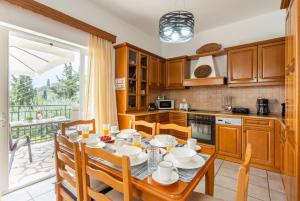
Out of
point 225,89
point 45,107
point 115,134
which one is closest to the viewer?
point 115,134

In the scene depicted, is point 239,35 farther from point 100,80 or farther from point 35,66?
point 35,66

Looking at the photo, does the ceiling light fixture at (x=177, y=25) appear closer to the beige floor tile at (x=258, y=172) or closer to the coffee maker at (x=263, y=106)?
the coffee maker at (x=263, y=106)

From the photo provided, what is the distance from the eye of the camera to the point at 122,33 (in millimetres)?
3293

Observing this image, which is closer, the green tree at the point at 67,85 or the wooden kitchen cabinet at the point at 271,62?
the green tree at the point at 67,85

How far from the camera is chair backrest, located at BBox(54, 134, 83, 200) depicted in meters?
1.13

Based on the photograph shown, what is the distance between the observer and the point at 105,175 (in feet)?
3.18

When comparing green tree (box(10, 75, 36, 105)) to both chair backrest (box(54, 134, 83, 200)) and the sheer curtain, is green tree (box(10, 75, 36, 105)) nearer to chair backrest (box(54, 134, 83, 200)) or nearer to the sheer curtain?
the sheer curtain

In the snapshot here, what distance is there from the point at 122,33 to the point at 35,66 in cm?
171

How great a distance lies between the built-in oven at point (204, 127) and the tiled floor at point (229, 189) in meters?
0.72

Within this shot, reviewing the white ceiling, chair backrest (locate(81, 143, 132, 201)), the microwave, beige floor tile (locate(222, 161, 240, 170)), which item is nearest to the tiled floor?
beige floor tile (locate(222, 161, 240, 170))

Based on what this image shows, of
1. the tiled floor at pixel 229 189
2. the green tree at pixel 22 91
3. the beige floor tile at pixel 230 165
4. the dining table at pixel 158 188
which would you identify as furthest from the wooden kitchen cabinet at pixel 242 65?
the green tree at pixel 22 91

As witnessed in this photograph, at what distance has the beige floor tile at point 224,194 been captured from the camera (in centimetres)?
188

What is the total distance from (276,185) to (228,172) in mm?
594

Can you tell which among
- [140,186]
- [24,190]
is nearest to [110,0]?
[140,186]
